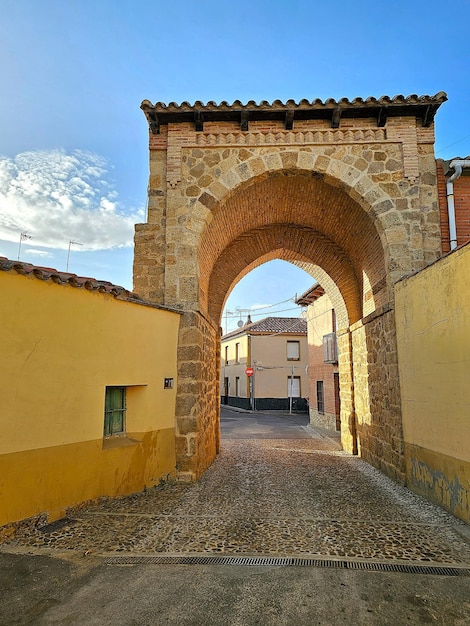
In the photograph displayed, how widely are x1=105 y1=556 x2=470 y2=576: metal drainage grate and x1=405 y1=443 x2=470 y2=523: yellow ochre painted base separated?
1.18 meters

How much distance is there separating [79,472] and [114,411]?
3.32ft

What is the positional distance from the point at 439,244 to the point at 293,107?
3.26 meters

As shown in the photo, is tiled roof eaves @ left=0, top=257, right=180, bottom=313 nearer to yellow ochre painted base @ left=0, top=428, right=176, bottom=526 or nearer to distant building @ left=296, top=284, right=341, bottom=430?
yellow ochre painted base @ left=0, top=428, right=176, bottom=526

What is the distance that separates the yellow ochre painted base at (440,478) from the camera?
4.17 meters

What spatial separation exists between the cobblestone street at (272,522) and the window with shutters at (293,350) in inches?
705

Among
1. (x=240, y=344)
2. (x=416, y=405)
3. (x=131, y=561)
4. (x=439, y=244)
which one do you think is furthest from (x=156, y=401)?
(x=240, y=344)

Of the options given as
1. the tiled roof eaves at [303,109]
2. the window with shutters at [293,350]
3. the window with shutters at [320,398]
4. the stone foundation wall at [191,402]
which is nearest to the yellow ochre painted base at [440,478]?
the stone foundation wall at [191,402]

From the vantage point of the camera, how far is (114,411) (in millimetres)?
5281

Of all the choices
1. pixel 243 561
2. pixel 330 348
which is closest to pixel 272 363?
pixel 330 348

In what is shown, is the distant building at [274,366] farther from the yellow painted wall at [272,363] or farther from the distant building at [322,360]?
the distant building at [322,360]

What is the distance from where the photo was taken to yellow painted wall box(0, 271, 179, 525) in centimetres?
371

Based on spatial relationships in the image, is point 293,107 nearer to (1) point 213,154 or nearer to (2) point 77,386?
(1) point 213,154

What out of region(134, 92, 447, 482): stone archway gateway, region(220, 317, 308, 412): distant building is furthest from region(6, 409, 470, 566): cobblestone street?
Answer: region(220, 317, 308, 412): distant building

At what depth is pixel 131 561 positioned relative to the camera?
3297mm
